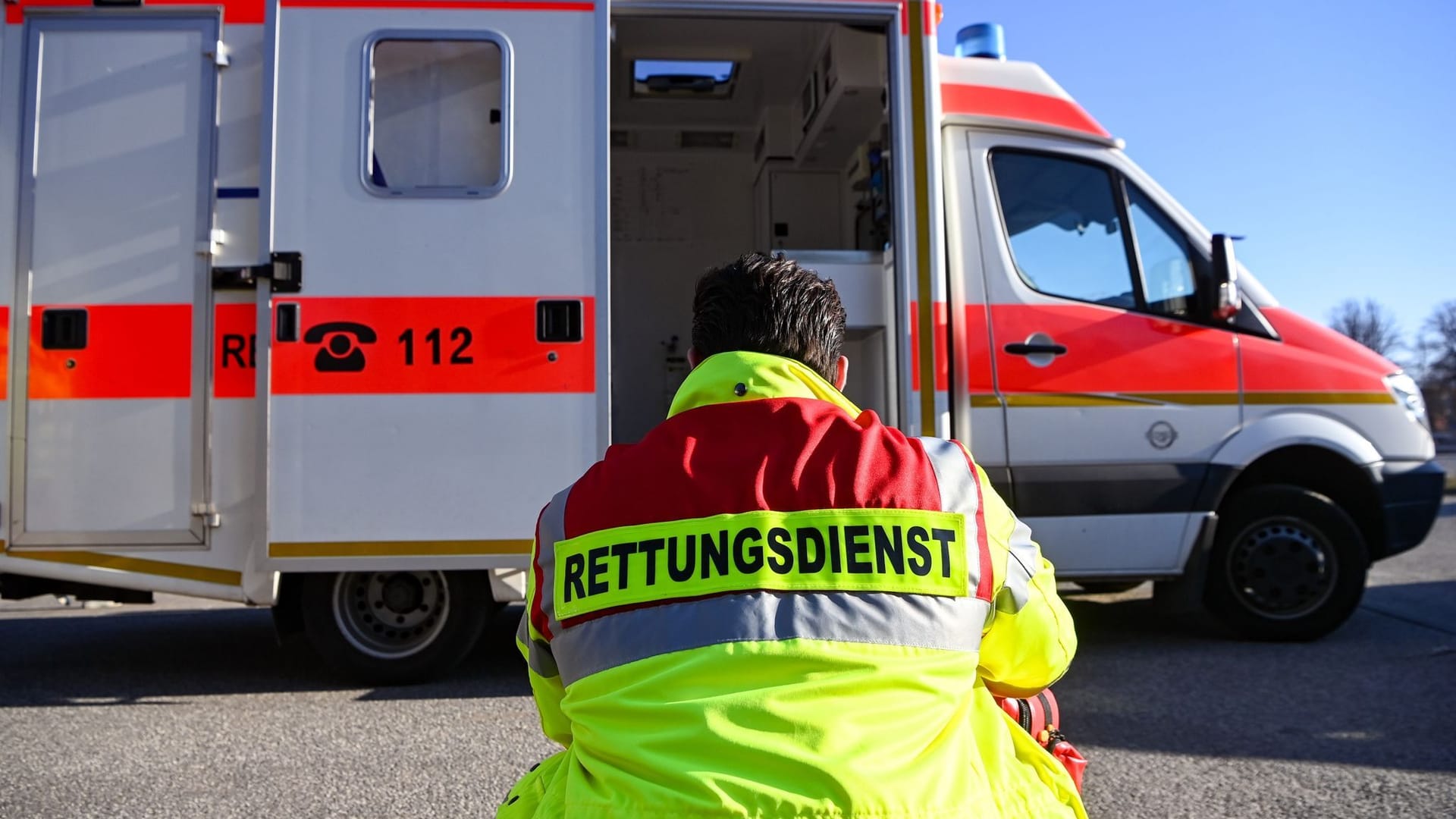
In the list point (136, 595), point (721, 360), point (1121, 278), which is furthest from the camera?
point (1121, 278)

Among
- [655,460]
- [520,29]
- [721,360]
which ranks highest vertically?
[520,29]

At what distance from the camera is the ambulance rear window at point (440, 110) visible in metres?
4.36

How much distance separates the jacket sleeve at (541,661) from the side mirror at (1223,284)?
4260 millimetres

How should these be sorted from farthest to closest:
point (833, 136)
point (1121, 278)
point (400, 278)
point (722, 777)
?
point (833, 136) < point (1121, 278) < point (400, 278) < point (722, 777)

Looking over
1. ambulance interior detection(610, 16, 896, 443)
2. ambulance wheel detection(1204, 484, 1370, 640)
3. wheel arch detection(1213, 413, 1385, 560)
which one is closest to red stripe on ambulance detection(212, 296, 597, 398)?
ambulance interior detection(610, 16, 896, 443)

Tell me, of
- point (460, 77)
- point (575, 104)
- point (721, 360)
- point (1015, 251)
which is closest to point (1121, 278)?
point (1015, 251)

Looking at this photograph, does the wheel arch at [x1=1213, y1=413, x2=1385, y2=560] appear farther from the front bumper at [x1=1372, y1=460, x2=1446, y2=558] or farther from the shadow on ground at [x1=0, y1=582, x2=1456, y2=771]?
the shadow on ground at [x1=0, y1=582, x2=1456, y2=771]

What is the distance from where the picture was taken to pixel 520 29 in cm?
432

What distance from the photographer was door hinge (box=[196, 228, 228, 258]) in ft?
13.8

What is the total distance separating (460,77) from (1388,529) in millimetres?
4588

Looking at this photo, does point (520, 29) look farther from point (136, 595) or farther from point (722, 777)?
point (722, 777)

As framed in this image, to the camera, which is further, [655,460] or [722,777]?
[655,460]

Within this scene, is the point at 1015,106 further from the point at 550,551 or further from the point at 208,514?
the point at 550,551

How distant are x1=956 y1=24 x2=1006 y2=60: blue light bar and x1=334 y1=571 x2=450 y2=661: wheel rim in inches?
136
